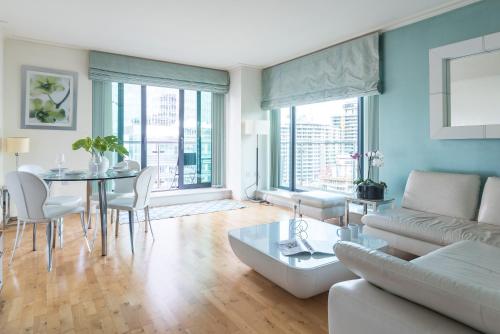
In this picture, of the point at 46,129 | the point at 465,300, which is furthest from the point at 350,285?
the point at 46,129

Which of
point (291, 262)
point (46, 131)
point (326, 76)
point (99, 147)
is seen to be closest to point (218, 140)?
point (326, 76)

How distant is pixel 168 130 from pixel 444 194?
4.53 metres

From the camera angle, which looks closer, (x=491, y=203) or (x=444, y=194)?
(x=491, y=203)

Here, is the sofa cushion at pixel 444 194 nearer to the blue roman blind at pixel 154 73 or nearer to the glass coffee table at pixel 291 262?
the glass coffee table at pixel 291 262

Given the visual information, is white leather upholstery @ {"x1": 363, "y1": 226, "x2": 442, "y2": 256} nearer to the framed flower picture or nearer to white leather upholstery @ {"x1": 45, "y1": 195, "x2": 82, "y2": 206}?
white leather upholstery @ {"x1": 45, "y1": 195, "x2": 82, "y2": 206}

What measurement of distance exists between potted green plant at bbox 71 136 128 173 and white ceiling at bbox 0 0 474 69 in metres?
1.44

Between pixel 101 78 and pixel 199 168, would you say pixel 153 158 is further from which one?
pixel 101 78

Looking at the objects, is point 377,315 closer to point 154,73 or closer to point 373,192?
point 373,192

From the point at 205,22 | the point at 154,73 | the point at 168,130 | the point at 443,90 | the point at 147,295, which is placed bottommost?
the point at 147,295

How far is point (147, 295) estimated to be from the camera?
2.31 m

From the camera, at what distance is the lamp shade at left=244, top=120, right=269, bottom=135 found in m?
5.88

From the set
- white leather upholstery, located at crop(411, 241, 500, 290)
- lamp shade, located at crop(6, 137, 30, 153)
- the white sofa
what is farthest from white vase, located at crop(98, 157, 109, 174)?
white leather upholstery, located at crop(411, 241, 500, 290)

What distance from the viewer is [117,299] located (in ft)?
7.35

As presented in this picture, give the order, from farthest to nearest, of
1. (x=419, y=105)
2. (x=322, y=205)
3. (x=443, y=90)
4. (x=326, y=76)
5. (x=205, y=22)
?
(x=326, y=76) < (x=322, y=205) < (x=205, y=22) < (x=419, y=105) < (x=443, y=90)
